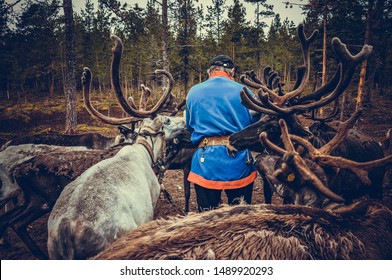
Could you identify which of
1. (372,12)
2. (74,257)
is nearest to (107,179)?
(74,257)

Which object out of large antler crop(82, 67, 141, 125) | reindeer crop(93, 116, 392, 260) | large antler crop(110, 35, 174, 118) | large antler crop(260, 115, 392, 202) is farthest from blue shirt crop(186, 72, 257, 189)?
large antler crop(82, 67, 141, 125)

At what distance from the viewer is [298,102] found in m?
3.36

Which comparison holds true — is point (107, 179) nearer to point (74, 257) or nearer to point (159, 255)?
point (74, 257)

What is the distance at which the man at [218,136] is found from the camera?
2936 mm

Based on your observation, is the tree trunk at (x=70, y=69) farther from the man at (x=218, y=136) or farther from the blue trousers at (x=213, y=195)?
the blue trousers at (x=213, y=195)

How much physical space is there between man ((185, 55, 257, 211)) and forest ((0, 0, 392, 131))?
2909 mm

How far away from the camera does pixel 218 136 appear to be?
2.99m

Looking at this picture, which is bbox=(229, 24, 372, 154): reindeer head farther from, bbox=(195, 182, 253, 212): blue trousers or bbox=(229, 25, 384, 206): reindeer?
bbox=(195, 182, 253, 212): blue trousers

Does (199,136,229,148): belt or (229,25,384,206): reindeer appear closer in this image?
(229,25,384,206): reindeer

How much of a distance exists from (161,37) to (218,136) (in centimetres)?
2082

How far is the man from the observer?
9.63ft

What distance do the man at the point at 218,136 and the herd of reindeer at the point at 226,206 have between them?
0.61ft

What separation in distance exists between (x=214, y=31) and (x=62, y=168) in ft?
91.6

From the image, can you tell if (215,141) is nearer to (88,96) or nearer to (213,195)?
(213,195)
